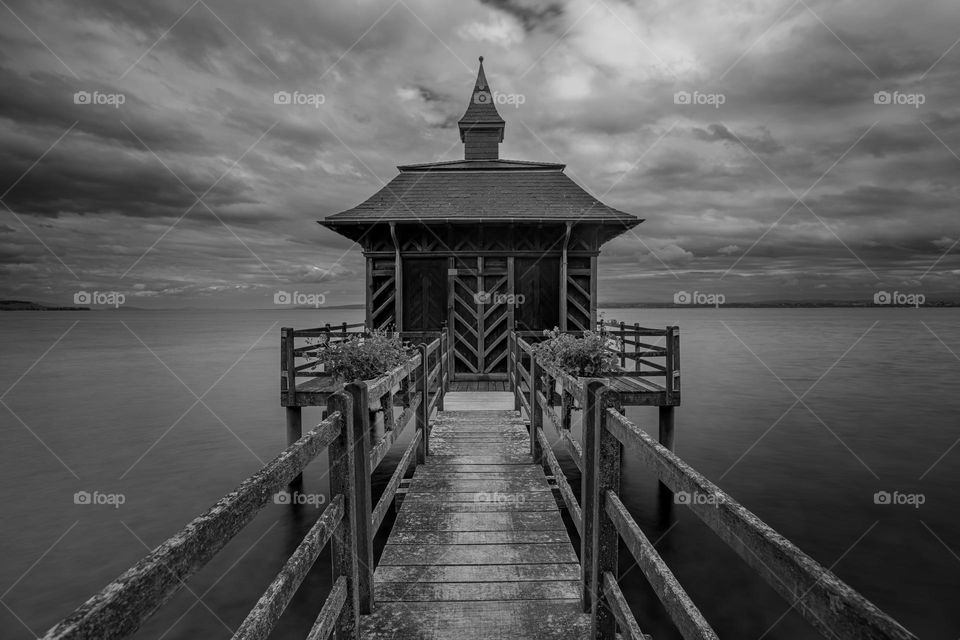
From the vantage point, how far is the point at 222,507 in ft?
5.98

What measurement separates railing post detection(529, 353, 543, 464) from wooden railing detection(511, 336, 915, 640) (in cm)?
223

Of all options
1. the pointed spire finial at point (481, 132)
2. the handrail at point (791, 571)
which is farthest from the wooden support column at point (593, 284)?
the handrail at point (791, 571)

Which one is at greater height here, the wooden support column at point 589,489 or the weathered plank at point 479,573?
the wooden support column at point 589,489

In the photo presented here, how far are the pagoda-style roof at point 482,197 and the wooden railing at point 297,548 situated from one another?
967 cm

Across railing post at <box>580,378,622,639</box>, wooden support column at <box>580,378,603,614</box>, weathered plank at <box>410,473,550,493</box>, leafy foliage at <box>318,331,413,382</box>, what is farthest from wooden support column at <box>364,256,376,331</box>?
railing post at <box>580,378,622,639</box>

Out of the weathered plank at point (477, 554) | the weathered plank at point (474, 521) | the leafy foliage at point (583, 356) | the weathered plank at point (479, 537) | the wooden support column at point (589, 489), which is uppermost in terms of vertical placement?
the leafy foliage at point (583, 356)

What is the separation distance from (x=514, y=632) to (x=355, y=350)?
218 inches

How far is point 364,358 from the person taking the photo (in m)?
8.08

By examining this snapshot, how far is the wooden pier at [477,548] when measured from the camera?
1419 millimetres

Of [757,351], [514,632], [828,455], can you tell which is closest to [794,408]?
[828,455]

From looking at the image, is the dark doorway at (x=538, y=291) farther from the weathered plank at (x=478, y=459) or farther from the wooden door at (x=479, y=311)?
the weathered plank at (x=478, y=459)

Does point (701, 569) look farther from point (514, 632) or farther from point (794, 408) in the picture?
point (794, 408)

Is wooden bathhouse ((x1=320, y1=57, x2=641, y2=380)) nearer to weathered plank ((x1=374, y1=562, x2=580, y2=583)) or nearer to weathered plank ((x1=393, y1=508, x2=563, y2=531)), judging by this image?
weathered plank ((x1=393, y1=508, x2=563, y2=531))

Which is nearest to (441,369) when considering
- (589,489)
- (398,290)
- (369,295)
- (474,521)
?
(398,290)
